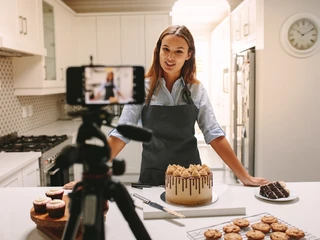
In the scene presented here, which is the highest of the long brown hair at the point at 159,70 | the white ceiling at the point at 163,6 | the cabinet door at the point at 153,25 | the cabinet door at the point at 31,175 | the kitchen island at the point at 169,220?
the white ceiling at the point at 163,6

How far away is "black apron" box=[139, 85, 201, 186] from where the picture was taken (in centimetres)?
169

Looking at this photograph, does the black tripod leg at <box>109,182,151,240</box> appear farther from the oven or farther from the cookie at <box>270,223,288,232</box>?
the oven

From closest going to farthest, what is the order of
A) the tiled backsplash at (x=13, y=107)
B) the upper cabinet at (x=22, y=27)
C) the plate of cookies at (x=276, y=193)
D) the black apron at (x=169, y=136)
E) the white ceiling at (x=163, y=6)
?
the plate of cookies at (x=276, y=193) → the black apron at (x=169, y=136) → the upper cabinet at (x=22, y=27) → the tiled backsplash at (x=13, y=107) → the white ceiling at (x=163, y=6)

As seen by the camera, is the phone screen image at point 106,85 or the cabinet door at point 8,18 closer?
the phone screen image at point 106,85

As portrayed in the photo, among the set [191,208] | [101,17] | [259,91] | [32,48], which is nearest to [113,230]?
[191,208]

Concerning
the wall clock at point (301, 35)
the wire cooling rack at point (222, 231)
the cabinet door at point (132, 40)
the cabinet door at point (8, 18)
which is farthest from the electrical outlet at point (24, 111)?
the wire cooling rack at point (222, 231)

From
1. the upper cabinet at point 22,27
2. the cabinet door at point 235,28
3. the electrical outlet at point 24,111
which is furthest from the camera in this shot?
the cabinet door at point 235,28

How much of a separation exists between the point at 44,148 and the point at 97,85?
213 cm

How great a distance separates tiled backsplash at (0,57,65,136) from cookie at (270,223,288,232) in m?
2.51

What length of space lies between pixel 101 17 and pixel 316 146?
2.84m

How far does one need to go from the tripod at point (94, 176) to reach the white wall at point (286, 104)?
113 inches

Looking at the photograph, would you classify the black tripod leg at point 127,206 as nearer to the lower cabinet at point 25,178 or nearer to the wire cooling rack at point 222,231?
the wire cooling rack at point 222,231

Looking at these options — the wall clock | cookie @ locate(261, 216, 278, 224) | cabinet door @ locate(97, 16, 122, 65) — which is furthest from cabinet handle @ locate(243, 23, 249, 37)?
cookie @ locate(261, 216, 278, 224)

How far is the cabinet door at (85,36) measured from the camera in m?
4.38
